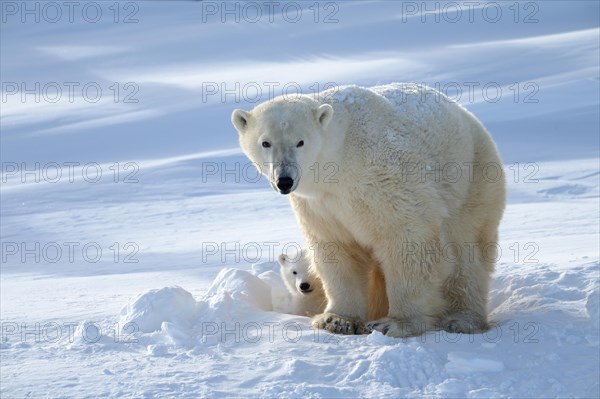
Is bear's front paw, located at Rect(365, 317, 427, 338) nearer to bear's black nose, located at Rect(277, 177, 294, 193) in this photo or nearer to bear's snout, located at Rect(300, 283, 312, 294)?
bear's snout, located at Rect(300, 283, 312, 294)

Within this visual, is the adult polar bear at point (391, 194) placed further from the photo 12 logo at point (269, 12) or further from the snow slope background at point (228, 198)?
the photo 12 logo at point (269, 12)

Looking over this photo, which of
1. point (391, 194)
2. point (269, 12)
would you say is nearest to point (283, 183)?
point (391, 194)

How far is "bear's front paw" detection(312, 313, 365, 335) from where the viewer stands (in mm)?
5621

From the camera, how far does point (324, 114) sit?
5227 mm

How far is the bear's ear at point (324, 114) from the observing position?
5.21 meters

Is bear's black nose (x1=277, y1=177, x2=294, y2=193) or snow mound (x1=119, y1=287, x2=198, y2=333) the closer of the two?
bear's black nose (x1=277, y1=177, x2=294, y2=193)

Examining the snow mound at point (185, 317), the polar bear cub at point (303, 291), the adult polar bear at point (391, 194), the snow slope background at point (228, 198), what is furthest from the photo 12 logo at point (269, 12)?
the snow mound at point (185, 317)

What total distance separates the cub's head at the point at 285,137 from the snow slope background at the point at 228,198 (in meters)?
1.06

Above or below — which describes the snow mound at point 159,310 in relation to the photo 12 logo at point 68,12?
below

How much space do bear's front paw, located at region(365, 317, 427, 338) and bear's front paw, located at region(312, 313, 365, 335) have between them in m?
0.17

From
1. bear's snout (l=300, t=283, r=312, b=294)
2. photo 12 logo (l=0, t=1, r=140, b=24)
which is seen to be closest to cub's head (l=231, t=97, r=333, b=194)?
bear's snout (l=300, t=283, r=312, b=294)

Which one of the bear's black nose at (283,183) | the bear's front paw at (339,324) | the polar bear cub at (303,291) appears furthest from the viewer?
the polar bear cub at (303,291)

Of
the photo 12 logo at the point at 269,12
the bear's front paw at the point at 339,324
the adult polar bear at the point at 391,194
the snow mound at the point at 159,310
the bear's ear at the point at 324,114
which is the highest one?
the photo 12 logo at the point at 269,12

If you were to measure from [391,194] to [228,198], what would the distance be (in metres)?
8.26
